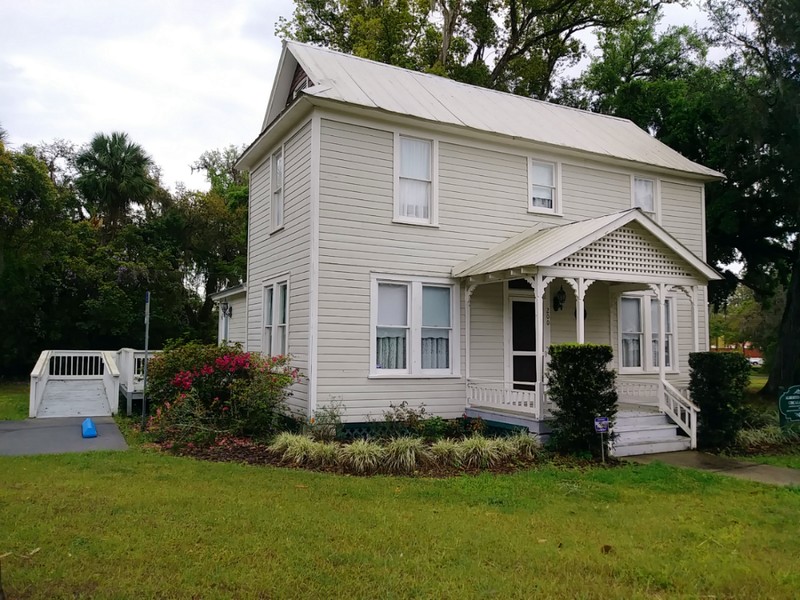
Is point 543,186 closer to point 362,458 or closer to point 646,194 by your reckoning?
point 646,194

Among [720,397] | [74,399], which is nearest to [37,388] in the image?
[74,399]

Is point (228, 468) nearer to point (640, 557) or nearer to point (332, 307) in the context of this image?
point (332, 307)

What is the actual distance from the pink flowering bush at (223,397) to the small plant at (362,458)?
7.48 feet

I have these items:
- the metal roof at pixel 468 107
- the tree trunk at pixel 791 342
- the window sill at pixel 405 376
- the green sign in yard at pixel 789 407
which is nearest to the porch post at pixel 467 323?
the window sill at pixel 405 376

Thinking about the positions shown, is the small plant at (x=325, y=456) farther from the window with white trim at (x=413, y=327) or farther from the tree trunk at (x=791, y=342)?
the tree trunk at (x=791, y=342)

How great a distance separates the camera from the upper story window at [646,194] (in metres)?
14.3

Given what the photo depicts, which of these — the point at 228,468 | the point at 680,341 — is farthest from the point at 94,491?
the point at 680,341

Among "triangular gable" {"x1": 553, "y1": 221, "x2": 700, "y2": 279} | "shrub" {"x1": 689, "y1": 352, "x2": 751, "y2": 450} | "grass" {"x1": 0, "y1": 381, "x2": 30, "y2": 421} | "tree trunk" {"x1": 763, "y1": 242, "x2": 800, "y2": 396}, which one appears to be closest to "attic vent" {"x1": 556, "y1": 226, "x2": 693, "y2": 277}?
"triangular gable" {"x1": 553, "y1": 221, "x2": 700, "y2": 279}

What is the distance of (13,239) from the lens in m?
22.1

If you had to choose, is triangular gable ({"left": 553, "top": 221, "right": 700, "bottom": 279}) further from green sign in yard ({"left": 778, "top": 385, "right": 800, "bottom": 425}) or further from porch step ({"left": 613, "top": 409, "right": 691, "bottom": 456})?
green sign in yard ({"left": 778, "top": 385, "right": 800, "bottom": 425})

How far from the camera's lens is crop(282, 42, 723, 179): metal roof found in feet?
38.3

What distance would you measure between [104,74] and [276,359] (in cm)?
733

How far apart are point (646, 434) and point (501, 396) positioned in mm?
2593

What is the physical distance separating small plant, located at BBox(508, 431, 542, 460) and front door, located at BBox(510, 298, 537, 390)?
2904 mm
